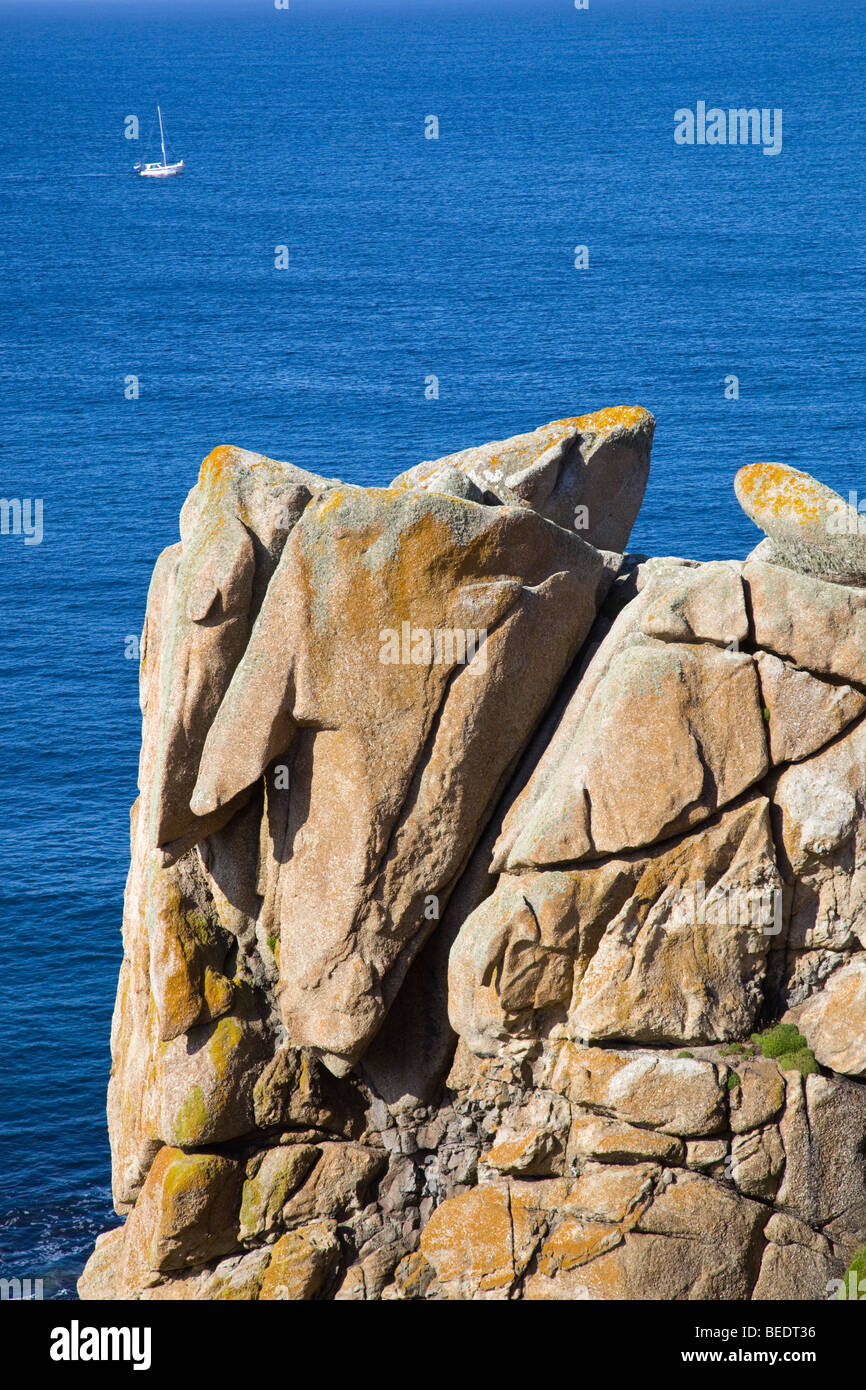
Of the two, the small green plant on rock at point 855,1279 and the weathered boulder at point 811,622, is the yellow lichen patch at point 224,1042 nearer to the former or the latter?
the small green plant on rock at point 855,1279

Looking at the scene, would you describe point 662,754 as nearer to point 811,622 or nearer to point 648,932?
point 648,932

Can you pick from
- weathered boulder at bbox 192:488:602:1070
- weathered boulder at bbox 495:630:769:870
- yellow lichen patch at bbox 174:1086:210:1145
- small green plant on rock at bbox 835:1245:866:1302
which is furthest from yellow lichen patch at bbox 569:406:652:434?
small green plant on rock at bbox 835:1245:866:1302

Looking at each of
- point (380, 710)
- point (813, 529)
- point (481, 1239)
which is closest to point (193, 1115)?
point (481, 1239)

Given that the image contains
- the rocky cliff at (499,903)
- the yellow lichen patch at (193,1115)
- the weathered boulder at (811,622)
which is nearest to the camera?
the weathered boulder at (811,622)

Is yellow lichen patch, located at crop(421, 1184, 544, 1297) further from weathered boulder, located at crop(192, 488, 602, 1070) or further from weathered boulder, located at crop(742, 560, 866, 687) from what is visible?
weathered boulder, located at crop(742, 560, 866, 687)

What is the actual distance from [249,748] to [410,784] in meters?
3.30

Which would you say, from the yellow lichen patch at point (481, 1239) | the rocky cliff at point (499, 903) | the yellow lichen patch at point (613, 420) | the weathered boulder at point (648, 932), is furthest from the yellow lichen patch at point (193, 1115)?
the yellow lichen patch at point (613, 420)

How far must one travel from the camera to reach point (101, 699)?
125 m

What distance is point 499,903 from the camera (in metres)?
30.8

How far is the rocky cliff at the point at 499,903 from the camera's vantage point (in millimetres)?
30109

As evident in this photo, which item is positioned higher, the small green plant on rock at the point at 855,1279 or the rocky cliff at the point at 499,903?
the rocky cliff at the point at 499,903

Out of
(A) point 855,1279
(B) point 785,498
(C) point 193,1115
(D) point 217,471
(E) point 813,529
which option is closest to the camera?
(A) point 855,1279

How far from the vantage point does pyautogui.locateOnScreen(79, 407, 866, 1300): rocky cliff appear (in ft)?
98.8

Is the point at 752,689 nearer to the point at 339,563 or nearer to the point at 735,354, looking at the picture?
the point at 339,563
